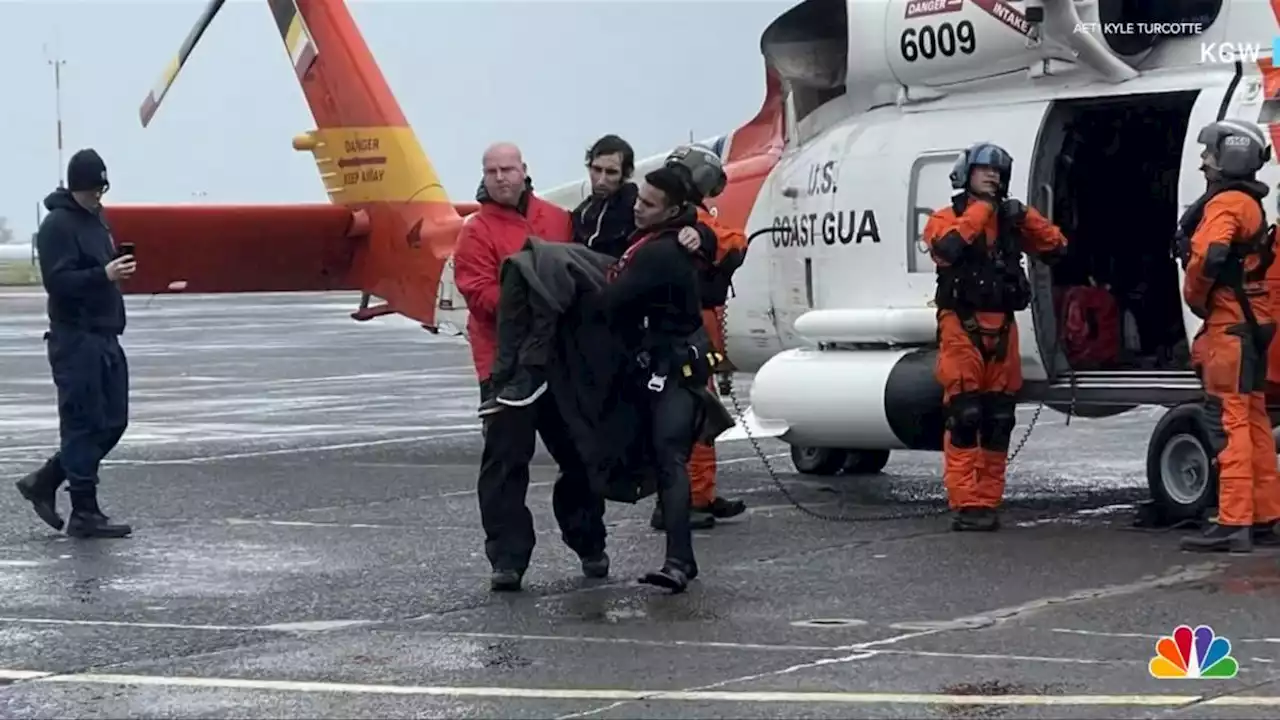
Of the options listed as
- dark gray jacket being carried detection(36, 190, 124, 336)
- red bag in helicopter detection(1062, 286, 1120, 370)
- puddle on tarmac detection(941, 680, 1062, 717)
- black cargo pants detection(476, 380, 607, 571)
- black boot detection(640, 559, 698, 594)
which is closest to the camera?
puddle on tarmac detection(941, 680, 1062, 717)

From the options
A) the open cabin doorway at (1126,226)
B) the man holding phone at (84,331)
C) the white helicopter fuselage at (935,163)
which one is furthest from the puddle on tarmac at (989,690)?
the man holding phone at (84,331)

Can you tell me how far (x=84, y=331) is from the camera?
9.95m

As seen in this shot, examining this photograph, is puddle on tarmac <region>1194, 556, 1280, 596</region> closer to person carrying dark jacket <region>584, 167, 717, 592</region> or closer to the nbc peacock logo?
the nbc peacock logo

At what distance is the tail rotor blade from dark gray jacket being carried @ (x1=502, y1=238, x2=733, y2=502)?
7.79 m

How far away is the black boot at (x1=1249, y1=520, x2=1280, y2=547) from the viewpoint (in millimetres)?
9102

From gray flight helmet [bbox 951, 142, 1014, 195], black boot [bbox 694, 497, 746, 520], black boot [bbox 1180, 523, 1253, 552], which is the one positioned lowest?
black boot [bbox 694, 497, 746, 520]

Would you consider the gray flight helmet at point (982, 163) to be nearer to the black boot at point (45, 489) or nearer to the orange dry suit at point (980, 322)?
the orange dry suit at point (980, 322)

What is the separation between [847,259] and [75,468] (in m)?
4.08

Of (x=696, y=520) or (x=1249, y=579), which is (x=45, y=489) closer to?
(x=696, y=520)

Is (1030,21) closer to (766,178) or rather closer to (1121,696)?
(766,178)

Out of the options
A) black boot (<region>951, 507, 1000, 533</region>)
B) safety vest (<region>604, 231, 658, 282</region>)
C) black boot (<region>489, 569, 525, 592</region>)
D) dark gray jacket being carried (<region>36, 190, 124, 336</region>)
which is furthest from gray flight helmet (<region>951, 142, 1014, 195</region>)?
dark gray jacket being carried (<region>36, 190, 124, 336</region>)

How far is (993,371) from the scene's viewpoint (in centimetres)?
988

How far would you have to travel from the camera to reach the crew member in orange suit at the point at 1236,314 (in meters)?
8.88

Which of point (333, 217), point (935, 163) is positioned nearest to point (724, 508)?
point (935, 163)
